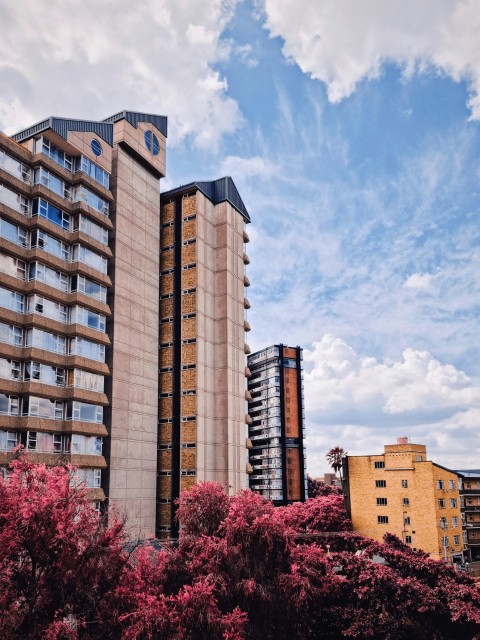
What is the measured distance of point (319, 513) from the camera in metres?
60.5

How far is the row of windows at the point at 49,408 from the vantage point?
4013cm

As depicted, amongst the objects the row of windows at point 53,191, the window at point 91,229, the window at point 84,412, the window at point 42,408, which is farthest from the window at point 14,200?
the window at point 84,412

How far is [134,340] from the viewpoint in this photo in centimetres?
5175

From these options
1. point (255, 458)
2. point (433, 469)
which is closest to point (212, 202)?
point (433, 469)

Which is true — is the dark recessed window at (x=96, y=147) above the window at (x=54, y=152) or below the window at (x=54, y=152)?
above

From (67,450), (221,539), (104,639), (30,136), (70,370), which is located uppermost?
(30,136)

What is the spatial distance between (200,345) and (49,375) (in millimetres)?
17504

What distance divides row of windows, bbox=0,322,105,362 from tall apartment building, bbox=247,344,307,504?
203 ft

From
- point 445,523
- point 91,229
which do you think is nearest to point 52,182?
point 91,229

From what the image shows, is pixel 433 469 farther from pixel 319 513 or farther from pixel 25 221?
pixel 25 221

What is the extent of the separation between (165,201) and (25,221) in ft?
67.8

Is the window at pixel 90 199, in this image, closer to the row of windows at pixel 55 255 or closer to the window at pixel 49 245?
the row of windows at pixel 55 255

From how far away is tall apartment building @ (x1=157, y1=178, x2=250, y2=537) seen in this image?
54531 mm

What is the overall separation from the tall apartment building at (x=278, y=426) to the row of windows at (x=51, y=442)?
61505mm
